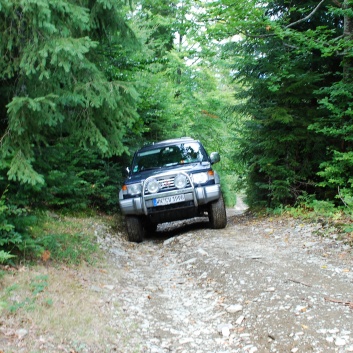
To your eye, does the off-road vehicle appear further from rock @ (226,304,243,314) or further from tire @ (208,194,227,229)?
rock @ (226,304,243,314)

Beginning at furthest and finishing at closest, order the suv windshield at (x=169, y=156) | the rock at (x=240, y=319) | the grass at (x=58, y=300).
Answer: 1. the suv windshield at (x=169, y=156)
2. the rock at (x=240, y=319)
3. the grass at (x=58, y=300)

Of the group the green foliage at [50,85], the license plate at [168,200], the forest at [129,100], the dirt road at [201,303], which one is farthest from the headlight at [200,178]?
the green foliage at [50,85]

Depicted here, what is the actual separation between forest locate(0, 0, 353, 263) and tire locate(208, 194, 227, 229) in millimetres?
2157

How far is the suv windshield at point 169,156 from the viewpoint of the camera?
8.67 meters

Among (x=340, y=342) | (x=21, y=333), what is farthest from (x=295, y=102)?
(x=21, y=333)

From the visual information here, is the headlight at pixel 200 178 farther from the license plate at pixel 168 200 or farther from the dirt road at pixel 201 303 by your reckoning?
the dirt road at pixel 201 303

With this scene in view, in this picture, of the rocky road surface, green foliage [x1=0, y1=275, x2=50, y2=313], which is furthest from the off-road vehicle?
green foliage [x1=0, y1=275, x2=50, y2=313]

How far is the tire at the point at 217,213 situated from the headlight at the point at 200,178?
595 mm

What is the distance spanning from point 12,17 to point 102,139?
5.67 ft

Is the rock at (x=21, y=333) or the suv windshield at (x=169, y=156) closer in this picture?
the rock at (x=21, y=333)

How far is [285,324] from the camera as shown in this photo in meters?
3.47

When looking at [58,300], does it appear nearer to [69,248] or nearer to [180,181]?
[69,248]

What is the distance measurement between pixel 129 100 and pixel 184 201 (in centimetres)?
320

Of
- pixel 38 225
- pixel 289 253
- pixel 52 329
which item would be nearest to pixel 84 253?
pixel 38 225
